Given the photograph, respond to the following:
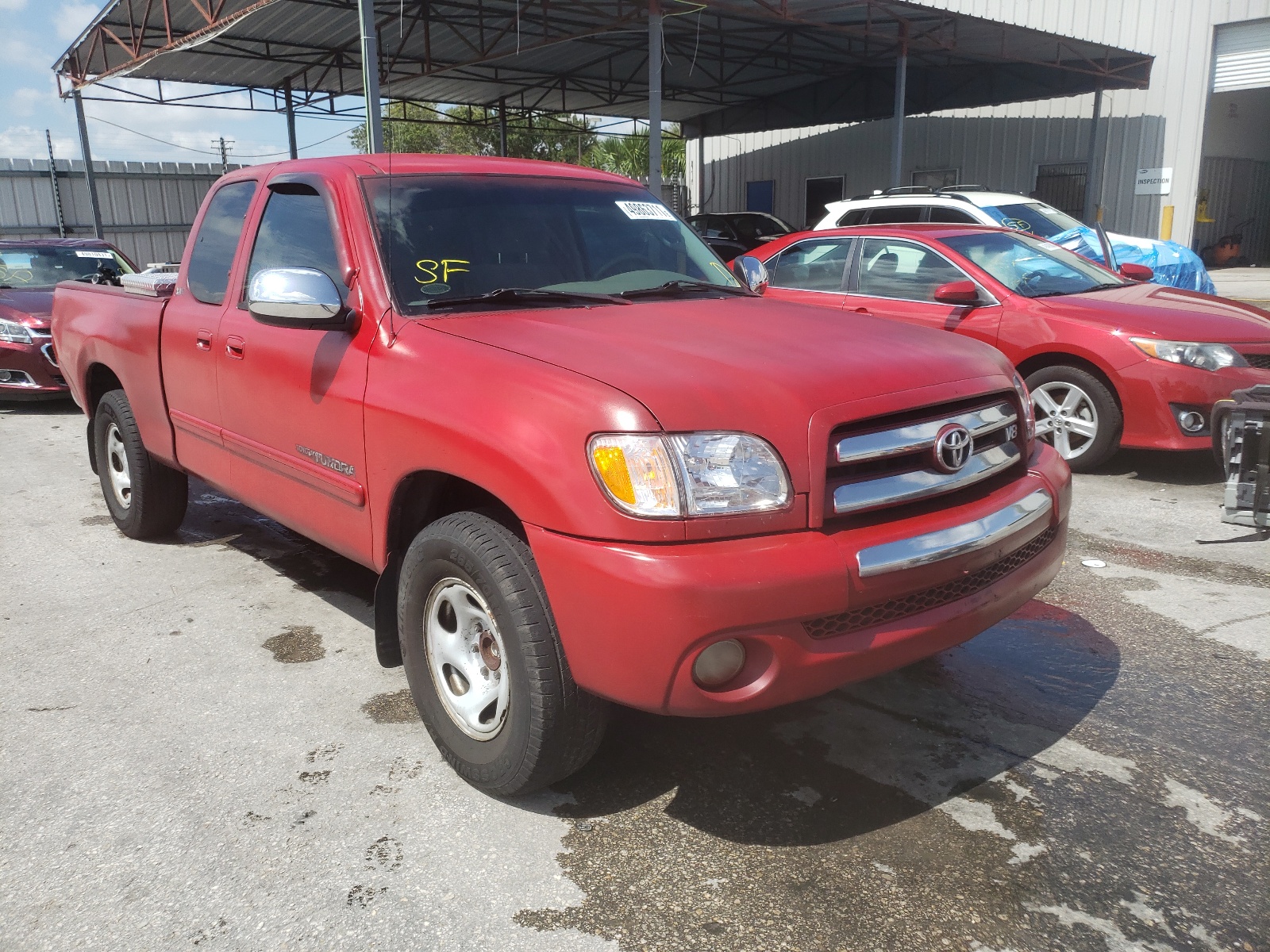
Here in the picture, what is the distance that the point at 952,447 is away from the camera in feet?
8.41

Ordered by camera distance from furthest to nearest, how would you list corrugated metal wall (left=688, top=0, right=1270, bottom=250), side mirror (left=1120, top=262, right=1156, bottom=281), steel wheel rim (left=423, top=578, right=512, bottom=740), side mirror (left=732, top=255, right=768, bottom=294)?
corrugated metal wall (left=688, top=0, right=1270, bottom=250) → side mirror (left=1120, top=262, right=1156, bottom=281) → side mirror (left=732, top=255, right=768, bottom=294) → steel wheel rim (left=423, top=578, right=512, bottom=740)

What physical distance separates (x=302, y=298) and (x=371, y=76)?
8.14m

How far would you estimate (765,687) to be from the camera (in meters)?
2.29

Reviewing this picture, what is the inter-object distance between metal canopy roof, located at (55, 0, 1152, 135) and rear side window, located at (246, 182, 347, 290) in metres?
10.5

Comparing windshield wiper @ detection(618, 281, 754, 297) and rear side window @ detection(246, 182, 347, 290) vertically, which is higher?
rear side window @ detection(246, 182, 347, 290)

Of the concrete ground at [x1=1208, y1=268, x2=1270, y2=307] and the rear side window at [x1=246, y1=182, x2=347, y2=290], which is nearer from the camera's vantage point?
the rear side window at [x1=246, y1=182, x2=347, y2=290]

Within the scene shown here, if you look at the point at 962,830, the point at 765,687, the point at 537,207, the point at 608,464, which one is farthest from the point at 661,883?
the point at 537,207

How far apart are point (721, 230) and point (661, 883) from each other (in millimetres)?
17272

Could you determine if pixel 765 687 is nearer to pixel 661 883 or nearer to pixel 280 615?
pixel 661 883

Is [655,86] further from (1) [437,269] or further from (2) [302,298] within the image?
(2) [302,298]

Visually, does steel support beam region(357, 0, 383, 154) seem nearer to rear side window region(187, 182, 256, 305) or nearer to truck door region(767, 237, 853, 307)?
truck door region(767, 237, 853, 307)

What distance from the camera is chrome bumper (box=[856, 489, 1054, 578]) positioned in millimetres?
2338

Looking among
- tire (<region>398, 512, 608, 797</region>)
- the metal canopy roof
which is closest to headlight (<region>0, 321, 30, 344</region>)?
the metal canopy roof

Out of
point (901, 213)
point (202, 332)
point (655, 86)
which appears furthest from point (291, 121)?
point (202, 332)
